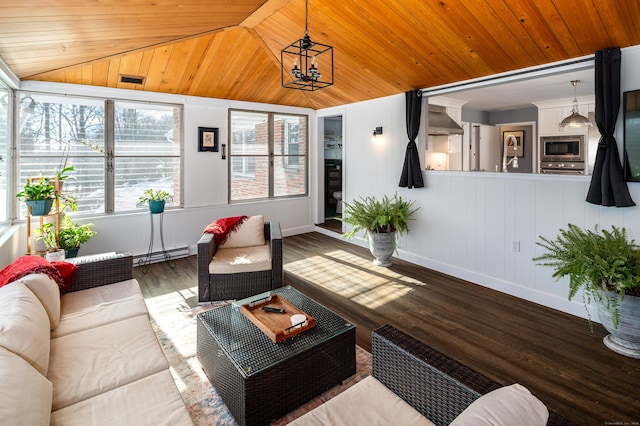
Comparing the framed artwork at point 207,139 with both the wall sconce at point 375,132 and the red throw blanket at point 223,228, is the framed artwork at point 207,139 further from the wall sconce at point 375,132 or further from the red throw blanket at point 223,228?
the wall sconce at point 375,132

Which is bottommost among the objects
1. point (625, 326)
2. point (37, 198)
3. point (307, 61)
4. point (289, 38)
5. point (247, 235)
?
point (625, 326)

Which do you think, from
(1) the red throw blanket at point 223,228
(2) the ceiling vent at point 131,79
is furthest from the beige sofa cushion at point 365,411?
(2) the ceiling vent at point 131,79

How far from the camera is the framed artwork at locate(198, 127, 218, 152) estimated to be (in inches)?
215

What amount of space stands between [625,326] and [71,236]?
540 cm

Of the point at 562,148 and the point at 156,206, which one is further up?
the point at 562,148

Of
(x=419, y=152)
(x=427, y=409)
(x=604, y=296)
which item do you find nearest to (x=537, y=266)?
(x=604, y=296)

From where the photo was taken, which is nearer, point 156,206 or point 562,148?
point 156,206

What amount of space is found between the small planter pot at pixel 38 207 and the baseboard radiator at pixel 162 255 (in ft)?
5.01

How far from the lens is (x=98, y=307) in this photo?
7.97 ft

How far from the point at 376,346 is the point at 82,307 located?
6.67ft

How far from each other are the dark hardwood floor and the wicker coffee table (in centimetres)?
69

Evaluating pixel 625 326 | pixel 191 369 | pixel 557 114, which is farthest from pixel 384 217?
pixel 557 114

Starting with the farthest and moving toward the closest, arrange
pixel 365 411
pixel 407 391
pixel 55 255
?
pixel 55 255
pixel 407 391
pixel 365 411

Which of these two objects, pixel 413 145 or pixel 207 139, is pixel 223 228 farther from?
pixel 413 145
